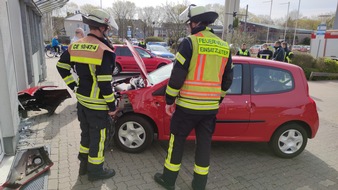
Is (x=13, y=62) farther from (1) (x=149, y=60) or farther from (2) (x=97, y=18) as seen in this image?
(1) (x=149, y=60)

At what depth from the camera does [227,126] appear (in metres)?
3.99

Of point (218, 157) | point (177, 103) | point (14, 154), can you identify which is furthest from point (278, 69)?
point (14, 154)

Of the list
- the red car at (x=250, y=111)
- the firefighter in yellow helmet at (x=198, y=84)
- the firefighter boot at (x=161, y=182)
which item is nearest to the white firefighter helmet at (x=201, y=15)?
the firefighter in yellow helmet at (x=198, y=84)

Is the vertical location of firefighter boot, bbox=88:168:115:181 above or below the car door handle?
below

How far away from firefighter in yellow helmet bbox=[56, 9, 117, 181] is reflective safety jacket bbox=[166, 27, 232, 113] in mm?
742

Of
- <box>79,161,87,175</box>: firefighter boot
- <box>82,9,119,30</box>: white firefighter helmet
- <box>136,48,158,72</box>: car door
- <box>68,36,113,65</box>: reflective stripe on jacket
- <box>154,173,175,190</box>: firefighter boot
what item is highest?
<box>82,9,119,30</box>: white firefighter helmet

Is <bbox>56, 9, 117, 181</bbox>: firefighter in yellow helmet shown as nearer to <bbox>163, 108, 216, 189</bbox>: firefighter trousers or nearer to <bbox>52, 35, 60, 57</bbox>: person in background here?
<bbox>163, 108, 216, 189</bbox>: firefighter trousers

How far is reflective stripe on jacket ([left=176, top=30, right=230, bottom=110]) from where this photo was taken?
273cm

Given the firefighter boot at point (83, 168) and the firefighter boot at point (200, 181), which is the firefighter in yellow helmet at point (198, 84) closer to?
the firefighter boot at point (200, 181)

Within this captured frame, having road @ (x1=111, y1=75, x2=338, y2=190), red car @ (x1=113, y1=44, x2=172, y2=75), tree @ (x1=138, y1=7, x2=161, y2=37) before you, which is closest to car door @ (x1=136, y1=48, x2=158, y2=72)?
red car @ (x1=113, y1=44, x2=172, y2=75)

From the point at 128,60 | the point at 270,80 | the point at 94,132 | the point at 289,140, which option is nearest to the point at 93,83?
the point at 94,132

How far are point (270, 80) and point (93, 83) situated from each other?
275cm

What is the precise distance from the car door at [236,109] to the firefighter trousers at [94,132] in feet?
5.68

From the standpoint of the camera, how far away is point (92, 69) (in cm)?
287
